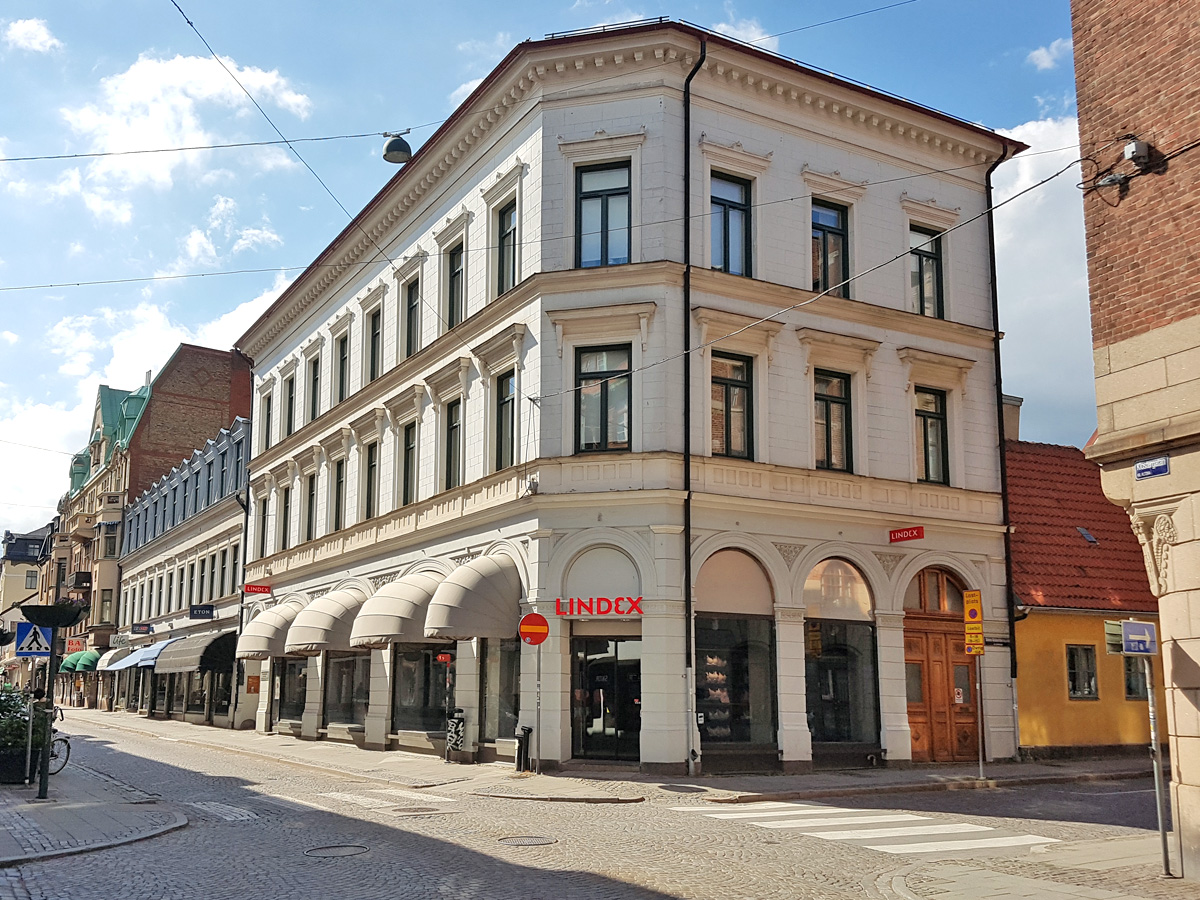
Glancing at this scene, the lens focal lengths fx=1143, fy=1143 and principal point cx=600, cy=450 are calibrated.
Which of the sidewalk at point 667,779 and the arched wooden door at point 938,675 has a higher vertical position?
the arched wooden door at point 938,675

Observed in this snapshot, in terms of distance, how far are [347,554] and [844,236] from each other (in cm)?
1675

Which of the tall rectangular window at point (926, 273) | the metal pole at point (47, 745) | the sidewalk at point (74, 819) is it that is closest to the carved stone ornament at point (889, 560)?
the tall rectangular window at point (926, 273)

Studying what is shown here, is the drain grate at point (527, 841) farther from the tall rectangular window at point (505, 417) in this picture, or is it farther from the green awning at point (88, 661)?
the green awning at point (88, 661)

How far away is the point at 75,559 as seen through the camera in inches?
3236

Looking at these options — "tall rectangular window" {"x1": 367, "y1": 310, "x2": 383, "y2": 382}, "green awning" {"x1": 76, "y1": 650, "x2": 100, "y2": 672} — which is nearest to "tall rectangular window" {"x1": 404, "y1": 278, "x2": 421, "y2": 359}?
"tall rectangular window" {"x1": 367, "y1": 310, "x2": 383, "y2": 382}

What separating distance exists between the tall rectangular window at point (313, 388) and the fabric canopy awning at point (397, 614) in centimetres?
1277

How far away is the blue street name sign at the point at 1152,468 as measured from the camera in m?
12.0

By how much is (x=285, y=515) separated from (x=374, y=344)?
969 cm

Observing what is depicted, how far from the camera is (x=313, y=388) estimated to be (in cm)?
3812

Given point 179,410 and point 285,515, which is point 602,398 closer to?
point 285,515

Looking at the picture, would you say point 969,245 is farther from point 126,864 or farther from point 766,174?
point 126,864

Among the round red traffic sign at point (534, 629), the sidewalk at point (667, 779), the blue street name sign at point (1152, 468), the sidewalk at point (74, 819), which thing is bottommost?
the sidewalk at point (667, 779)

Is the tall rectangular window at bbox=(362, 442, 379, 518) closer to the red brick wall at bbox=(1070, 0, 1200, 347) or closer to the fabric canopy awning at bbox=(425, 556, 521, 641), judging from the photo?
the fabric canopy awning at bbox=(425, 556, 521, 641)

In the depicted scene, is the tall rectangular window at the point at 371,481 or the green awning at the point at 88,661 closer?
the tall rectangular window at the point at 371,481
